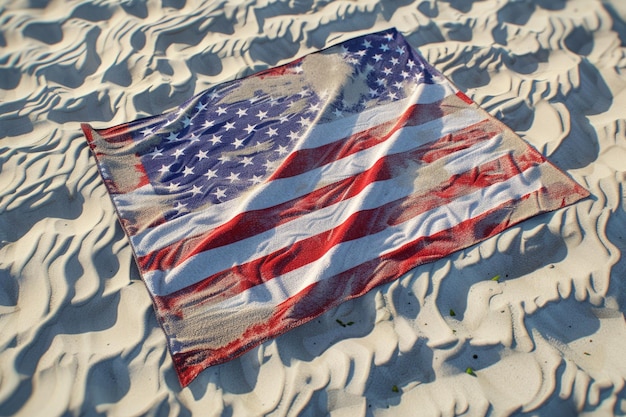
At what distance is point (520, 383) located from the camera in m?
2.82

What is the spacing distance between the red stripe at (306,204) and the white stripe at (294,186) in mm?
42

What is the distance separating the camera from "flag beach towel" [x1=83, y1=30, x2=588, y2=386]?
3154mm

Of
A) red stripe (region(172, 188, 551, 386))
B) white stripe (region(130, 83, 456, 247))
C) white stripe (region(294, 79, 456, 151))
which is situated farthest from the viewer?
white stripe (region(294, 79, 456, 151))

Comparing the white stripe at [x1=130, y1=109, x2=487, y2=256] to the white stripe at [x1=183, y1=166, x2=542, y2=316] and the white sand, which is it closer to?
the white sand

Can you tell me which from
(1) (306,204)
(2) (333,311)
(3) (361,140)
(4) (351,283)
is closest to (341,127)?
(3) (361,140)

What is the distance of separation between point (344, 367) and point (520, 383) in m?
0.87

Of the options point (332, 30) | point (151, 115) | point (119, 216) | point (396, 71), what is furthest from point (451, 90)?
point (119, 216)

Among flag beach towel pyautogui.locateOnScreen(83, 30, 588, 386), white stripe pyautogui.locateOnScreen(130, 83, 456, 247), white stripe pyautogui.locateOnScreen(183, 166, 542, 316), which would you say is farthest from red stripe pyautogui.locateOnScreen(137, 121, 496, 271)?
white stripe pyautogui.locateOnScreen(183, 166, 542, 316)

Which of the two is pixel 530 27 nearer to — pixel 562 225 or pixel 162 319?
pixel 562 225

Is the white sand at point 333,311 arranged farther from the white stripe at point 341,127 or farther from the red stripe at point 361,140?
the red stripe at point 361,140

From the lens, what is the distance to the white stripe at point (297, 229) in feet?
10.5

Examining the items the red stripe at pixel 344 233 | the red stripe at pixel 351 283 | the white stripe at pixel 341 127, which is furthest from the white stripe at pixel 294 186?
the red stripe at pixel 351 283

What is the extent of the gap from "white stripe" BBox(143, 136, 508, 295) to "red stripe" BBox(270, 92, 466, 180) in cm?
37

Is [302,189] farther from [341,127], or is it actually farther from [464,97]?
[464,97]
